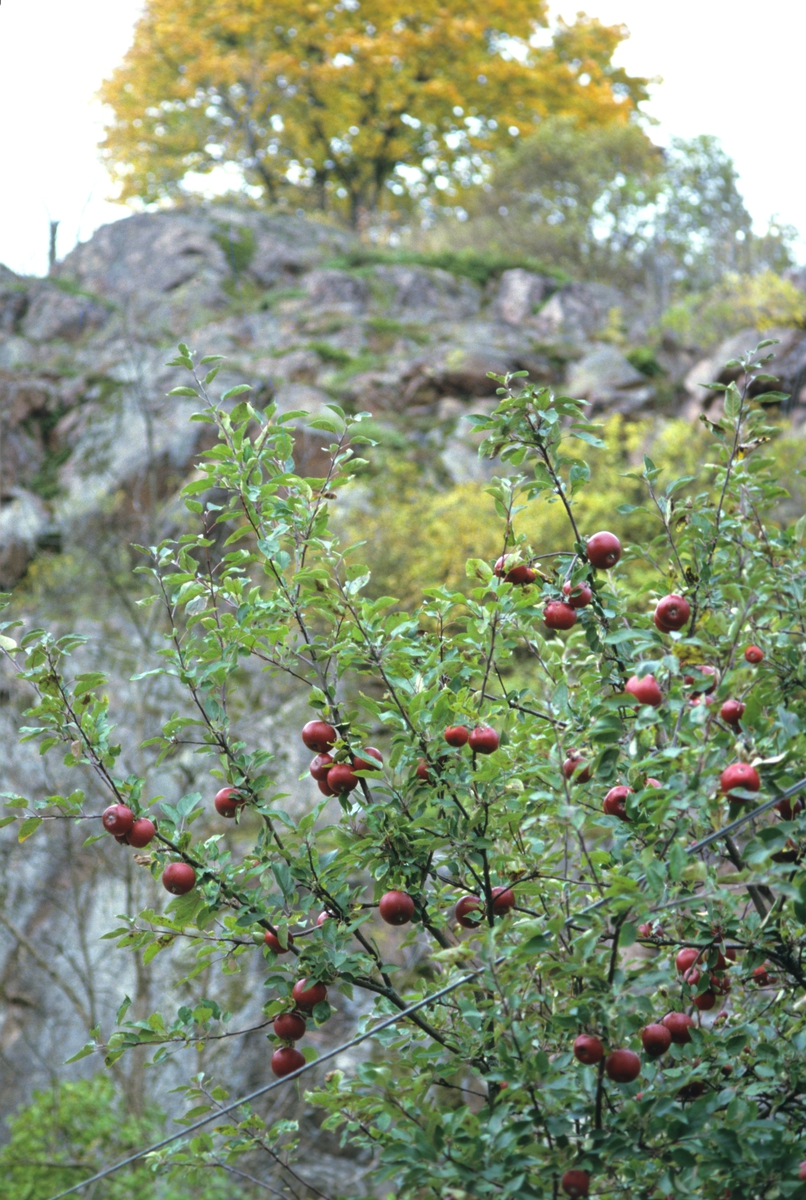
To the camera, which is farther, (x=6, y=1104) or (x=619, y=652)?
(x=6, y=1104)

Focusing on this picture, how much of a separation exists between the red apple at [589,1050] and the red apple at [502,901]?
1.38 feet

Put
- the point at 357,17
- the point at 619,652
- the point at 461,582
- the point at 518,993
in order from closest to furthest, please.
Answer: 1. the point at 518,993
2. the point at 619,652
3. the point at 461,582
4. the point at 357,17

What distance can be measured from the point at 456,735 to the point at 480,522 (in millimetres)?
6419

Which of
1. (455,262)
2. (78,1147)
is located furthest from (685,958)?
(455,262)

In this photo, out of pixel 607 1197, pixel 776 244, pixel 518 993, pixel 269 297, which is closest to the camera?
pixel 518 993

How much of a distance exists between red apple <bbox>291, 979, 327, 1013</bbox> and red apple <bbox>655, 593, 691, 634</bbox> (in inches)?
42.9

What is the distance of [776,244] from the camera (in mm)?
16734

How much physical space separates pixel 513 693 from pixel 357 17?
19680 millimetres

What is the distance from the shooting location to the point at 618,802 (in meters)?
2.26

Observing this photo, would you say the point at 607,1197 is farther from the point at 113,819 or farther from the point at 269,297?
the point at 269,297

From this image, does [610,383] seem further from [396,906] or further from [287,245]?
[396,906]

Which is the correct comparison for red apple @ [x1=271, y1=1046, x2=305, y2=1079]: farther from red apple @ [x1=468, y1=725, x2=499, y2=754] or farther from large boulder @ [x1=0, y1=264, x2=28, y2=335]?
large boulder @ [x1=0, y1=264, x2=28, y2=335]

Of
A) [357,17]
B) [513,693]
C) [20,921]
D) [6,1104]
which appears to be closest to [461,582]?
[20,921]

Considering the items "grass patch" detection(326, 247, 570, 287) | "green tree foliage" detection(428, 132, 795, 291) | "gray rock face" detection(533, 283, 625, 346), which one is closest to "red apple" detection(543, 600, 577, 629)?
"gray rock face" detection(533, 283, 625, 346)
